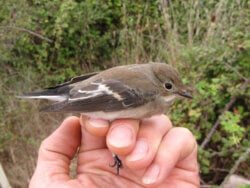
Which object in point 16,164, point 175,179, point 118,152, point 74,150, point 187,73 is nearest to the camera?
point 118,152

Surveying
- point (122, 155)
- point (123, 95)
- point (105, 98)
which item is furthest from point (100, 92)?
point (122, 155)

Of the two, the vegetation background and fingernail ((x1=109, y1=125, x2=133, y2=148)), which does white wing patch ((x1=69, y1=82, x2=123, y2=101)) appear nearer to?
fingernail ((x1=109, y1=125, x2=133, y2=148))

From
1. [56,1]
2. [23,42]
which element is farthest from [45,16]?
[23,42]

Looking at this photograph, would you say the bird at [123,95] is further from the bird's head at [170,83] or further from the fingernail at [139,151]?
the fingernail at [139,151]

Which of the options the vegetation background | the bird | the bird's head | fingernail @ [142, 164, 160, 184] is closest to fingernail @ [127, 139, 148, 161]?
fingernail @ [142, 164, 160, 184]

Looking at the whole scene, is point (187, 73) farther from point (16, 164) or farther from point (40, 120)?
point (16, 164)

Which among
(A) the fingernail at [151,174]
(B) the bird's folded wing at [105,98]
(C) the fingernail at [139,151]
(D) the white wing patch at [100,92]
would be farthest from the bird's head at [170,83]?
(A) the fingernail at [151,174]

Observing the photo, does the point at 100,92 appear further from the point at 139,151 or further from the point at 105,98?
the point at 139,151
